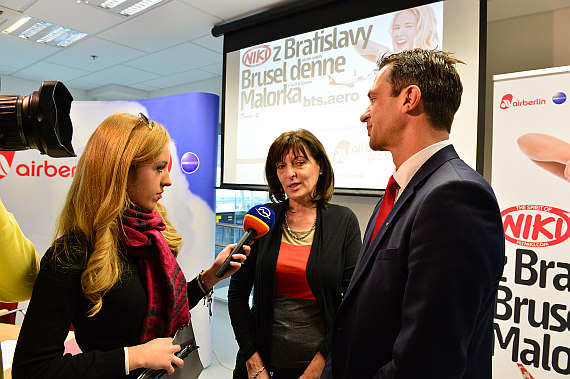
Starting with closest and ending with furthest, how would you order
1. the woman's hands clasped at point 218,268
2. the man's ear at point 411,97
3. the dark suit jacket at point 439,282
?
the dark suit jacket at point 439,282 → the man's ear at point 411,97 → the woman's hands clasped at point 218,268

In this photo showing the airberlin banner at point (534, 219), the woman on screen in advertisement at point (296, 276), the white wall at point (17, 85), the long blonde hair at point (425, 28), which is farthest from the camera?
the white wall at point (17, 85)

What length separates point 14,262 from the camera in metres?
0.88

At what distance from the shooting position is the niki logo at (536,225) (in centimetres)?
212

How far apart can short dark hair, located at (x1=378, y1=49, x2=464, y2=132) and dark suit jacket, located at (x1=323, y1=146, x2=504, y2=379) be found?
5.4 inches

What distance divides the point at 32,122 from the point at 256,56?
2.90 meters

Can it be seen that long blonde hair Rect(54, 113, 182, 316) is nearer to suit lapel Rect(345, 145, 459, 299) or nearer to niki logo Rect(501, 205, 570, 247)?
suit lapel Rect(345, 145, 459, 299)

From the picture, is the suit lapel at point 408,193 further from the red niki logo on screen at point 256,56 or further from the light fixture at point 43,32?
the light fixture at point 43,32

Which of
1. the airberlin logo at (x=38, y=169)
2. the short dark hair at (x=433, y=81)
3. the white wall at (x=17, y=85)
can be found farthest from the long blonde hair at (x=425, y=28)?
the white wall at (x=17, y=85)

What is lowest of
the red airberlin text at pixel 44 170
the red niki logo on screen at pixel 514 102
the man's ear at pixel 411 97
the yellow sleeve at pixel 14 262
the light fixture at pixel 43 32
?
the yellow sleeve at pixel 14 262

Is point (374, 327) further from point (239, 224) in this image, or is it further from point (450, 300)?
point (239, 224)

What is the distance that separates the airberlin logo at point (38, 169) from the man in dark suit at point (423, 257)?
308 centimetres

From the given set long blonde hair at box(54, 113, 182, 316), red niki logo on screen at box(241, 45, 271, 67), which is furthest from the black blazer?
red niki logo on screen at box(241, 45, 271, 67)

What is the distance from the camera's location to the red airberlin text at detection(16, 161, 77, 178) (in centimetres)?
329

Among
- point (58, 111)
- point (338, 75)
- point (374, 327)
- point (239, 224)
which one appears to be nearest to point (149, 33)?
point (338, 75)
